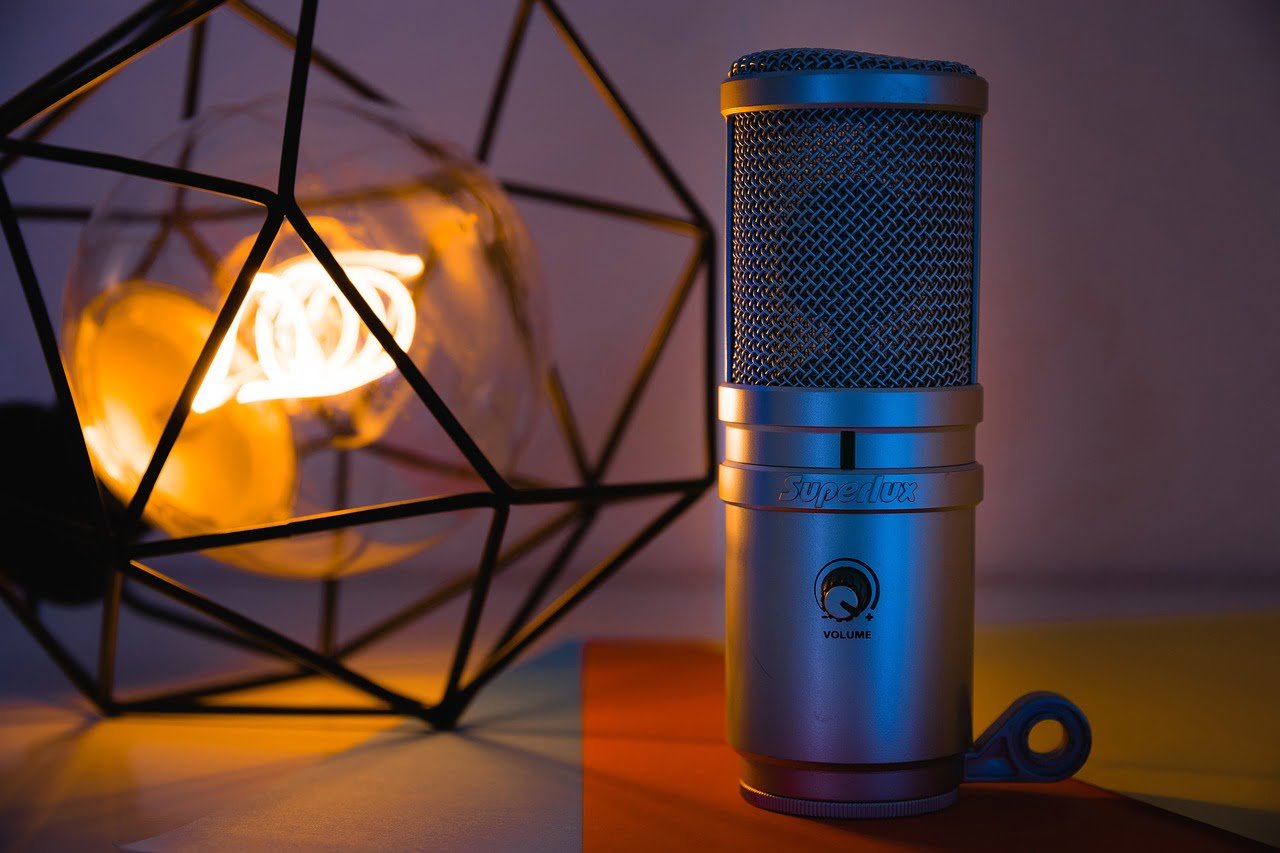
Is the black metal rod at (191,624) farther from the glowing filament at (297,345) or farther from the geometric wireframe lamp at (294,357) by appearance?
the glowing filament at (297,345)

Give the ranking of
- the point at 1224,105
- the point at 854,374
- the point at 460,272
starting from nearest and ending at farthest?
the point at 854,374 → the point at 460,272 → the point at 1224,105

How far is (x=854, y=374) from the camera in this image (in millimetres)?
618

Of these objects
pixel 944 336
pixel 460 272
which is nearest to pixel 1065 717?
pixel 944 336

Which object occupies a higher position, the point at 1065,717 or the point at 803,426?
the point at 803,426

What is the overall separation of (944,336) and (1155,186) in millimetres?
739

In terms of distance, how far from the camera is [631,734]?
2.64 feet

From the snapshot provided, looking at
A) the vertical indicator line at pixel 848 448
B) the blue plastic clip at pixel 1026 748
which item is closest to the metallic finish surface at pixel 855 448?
the vertical indicator line at pixel 848 448

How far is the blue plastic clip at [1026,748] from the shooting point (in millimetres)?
657

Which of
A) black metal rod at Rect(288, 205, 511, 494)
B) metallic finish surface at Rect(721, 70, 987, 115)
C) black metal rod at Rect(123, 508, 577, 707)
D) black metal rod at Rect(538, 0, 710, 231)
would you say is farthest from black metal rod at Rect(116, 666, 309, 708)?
metallic finish surface at Rect(721, 70, 987, 115)

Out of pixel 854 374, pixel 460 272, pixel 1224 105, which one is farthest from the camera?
pixel 1224 105

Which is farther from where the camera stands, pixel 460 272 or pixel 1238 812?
pixel 460 272

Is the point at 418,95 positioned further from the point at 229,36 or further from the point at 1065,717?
the point at 1065,717

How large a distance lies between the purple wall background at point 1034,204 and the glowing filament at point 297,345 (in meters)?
0.60

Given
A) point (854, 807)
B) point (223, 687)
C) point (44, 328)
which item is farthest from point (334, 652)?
point (854, 807)
